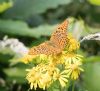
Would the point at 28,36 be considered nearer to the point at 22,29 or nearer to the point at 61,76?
the point at 22,29

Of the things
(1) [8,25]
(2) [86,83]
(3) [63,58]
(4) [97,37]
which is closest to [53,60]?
(3) [63,58]

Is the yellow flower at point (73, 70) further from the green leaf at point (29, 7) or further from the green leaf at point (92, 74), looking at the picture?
the green leaf at point (29, 7)

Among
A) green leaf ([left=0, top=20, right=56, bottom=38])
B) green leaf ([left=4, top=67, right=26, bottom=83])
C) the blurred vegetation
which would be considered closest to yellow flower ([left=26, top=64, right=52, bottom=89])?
the blurred vegetation

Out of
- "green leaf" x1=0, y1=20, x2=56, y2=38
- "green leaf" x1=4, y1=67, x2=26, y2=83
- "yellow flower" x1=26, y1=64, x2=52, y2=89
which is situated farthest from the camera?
"green leaf" x1=0, y1=20, x2=56, y2=38

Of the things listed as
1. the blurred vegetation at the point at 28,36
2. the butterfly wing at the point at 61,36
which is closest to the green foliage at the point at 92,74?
the blurred vegetation at the point at 28,36

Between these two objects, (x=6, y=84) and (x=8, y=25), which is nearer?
(x=6, y=84)

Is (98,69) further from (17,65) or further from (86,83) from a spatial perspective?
(17,65)

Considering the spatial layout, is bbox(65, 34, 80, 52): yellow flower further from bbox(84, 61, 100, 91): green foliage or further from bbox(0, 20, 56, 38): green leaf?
bbox(0, 20, 56, 38): green leaf
